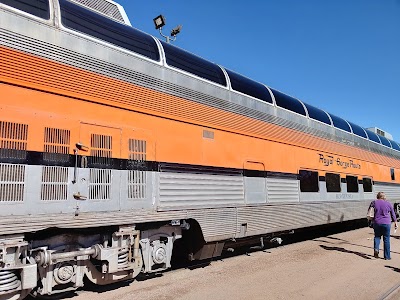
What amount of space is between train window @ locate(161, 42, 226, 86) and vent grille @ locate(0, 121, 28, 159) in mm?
2745

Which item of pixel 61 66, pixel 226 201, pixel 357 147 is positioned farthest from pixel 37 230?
pixel 357 147

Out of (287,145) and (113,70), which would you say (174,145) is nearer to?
(113,70)

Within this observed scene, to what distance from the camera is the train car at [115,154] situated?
13.0 feet

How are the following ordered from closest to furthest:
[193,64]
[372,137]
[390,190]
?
1. [193,64]
2. [372,137]
3. [390,190]

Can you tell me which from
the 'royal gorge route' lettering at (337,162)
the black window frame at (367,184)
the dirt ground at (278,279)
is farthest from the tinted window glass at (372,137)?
the dirt ground at (278,279)

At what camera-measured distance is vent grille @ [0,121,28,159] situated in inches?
149

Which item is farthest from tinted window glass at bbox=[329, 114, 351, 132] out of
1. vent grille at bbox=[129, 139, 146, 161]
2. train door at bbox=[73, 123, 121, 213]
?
train door at bbox=[73, 123, 121, 213]

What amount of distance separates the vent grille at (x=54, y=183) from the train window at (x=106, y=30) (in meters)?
1.94

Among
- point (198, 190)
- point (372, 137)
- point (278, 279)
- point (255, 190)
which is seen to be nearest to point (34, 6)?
point (198, 190)

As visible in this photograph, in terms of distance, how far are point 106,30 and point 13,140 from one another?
2.22m

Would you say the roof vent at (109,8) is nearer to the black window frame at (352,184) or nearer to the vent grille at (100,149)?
the vent grille at (100,149)

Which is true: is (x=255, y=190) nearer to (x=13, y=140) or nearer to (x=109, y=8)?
(x=109, y=8)

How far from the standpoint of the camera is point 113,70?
195 inches

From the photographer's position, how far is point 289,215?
25.8ft
